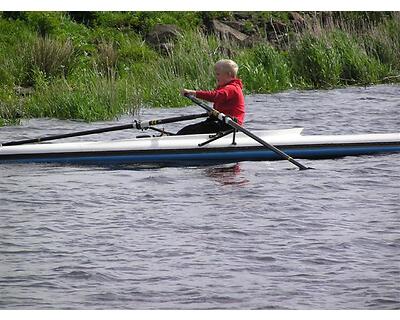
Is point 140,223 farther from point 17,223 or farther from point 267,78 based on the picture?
point 267,78

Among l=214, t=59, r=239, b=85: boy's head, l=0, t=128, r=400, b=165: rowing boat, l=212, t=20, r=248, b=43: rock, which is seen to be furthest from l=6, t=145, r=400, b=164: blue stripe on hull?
l=212, t=20, r=248, b=43: rock

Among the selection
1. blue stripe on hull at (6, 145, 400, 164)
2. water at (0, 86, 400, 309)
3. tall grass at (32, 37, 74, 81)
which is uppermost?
tall grass at (32, 37, 74, 81)

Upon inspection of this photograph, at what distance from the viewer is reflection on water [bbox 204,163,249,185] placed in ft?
23.1

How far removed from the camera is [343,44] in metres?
8.58

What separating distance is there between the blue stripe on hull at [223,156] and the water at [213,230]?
60 mm

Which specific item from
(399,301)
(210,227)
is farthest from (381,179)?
(399,301)

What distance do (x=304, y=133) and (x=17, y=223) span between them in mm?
2427

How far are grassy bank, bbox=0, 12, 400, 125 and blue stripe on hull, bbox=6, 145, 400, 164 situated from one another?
517 millimetres

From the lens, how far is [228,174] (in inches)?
285

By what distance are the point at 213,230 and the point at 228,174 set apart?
4.71 feet

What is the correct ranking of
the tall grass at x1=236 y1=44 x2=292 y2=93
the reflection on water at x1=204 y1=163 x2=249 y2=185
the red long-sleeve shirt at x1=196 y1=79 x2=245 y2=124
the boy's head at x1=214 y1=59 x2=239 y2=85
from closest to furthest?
the reflection on water at x1=204 y1=163 x2=249 y2=185
the red long-sleeve shirt at x1=196 y1=79 x2=245 y2=124
the boy's head at x1=214 y1=59 x2=239 y2=85
the tall grass at x1=236 y1=44 x2=292 y2=93

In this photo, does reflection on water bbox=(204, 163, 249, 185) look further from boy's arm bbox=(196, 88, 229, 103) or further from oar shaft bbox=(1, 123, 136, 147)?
oar shaft bbox=(1, 123, 136, 147)

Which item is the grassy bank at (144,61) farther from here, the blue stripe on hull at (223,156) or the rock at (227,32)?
the blue stripe on hull at (223,156)

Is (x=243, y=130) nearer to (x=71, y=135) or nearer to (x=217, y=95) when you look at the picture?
(x=217, y=95)
